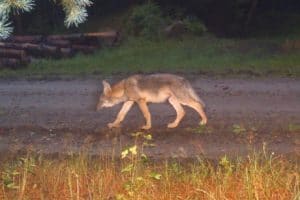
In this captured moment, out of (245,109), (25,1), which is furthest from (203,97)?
(25,1)

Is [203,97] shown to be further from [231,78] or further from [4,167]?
[4,167]

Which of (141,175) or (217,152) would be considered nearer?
(141,175)

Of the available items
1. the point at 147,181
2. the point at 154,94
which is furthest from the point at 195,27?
the point at 147,181

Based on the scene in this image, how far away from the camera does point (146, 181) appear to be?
8.43 m

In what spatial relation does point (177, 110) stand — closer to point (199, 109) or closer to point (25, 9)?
point (199, 109)

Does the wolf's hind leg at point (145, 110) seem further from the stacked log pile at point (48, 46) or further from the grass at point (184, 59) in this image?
the stacked log pile at point (48, 46)

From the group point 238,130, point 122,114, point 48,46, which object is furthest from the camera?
point 48,46

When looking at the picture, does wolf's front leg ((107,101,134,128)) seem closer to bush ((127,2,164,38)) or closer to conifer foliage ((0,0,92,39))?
conifer foliage ((0,0,92,39))

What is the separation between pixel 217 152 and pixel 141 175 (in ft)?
7.61

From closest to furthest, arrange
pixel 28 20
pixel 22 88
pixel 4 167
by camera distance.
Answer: pixel 4 167 < pixel 22 88 < pixel 28 20

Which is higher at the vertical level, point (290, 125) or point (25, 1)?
point (25, 1)

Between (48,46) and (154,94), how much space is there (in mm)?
10916

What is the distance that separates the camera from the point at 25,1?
565 cm

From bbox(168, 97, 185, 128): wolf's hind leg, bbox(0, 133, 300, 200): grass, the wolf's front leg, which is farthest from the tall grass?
the wolf's front leg
